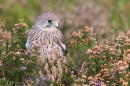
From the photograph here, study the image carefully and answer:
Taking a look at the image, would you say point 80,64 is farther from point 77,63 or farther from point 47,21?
point 47,21

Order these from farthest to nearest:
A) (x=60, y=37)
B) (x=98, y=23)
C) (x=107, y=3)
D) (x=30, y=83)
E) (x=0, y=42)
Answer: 1. (x=107, y=3)
2. (x=98, y=23)
3. (x=60, y=37)
4. (x=0, y=42)
5. (x=30, y=83)

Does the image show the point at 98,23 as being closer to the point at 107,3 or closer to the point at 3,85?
the point at 107,3

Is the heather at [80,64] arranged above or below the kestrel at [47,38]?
below

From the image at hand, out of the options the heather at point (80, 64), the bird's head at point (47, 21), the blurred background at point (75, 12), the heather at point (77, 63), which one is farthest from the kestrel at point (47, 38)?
the blurred background at point (75, 12)

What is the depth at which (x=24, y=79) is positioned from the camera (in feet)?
20.4

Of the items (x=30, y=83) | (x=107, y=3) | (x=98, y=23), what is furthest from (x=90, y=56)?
(x=107, y=3)

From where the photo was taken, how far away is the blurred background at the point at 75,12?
11.5 metres

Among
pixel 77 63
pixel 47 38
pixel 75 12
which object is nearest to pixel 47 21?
pixel 47 38

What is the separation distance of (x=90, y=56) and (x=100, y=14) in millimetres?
5597

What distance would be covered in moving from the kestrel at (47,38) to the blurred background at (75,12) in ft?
11.6

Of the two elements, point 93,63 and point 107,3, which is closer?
point 93,63

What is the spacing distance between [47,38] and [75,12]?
480cm

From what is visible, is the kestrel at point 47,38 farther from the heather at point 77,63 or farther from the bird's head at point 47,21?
the heather at point 77,63

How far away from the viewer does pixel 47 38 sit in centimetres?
710
